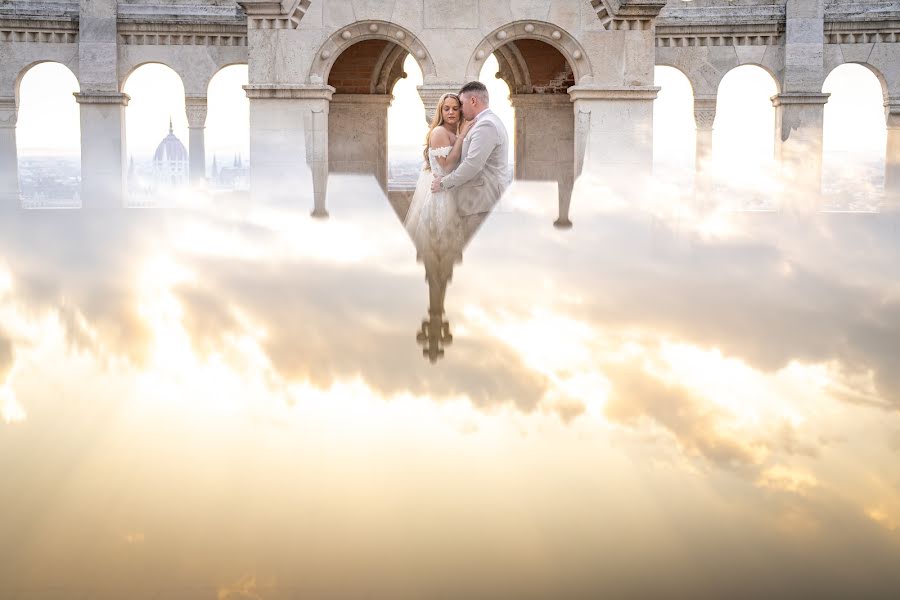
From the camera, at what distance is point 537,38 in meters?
18.4

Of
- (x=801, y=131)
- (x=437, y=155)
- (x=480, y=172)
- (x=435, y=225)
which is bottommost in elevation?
(x=435, y=225)

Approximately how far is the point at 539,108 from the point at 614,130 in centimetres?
666

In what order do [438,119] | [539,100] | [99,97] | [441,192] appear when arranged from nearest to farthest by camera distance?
1. [441,192]
2. [438,119]
3. [539,100]
4. [99,97]

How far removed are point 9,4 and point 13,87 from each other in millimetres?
2138

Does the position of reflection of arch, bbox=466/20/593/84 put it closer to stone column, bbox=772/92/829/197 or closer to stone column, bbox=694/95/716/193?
stone column, bbox=694/95/716/193

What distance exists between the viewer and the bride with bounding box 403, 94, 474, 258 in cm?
993

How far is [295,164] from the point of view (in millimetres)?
18641

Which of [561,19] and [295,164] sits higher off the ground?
[561,19]

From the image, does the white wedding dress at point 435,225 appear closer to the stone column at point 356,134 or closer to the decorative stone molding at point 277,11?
the decorative stone molding at point 277,11

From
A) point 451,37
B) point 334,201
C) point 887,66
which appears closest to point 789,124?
point 887,66

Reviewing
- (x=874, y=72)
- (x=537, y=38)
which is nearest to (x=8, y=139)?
(x=537, y=38)

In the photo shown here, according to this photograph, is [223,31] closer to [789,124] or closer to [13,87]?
[13,87]

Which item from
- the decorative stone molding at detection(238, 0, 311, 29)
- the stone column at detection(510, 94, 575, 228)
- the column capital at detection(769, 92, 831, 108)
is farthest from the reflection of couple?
the column capital at detection(769, 92, 831, 108)

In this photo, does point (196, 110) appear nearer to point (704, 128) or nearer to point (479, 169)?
point (704, 128)
